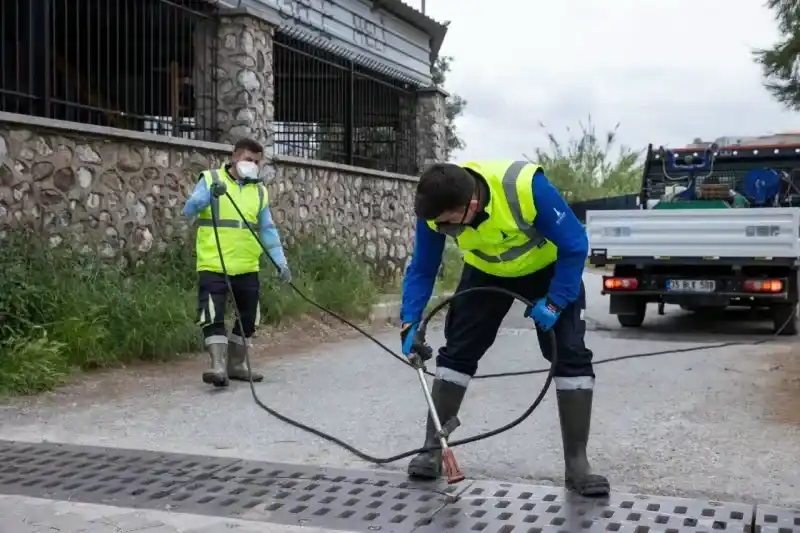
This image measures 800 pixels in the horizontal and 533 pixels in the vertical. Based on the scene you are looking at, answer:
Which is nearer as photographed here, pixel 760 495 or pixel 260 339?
pixel 760 495

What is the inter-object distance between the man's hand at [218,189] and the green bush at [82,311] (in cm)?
151

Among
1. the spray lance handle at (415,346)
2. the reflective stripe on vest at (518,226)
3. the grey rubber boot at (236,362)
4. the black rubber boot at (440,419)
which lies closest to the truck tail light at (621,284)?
the grey rubber boot at (236,362)

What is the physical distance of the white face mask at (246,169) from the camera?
22.9ft

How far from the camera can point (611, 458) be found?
16.3 feet

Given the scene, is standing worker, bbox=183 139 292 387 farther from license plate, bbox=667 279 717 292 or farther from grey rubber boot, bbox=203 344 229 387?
license plate, bbox=667 279 717 292

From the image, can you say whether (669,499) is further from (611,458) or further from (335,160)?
(335,160)

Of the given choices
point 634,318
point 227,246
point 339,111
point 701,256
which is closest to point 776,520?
point 227,246

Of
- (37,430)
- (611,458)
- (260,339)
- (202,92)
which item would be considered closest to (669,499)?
(611,458)

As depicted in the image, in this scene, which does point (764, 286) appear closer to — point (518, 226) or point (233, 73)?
point (233, 73)

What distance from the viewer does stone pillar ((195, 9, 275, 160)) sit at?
10633mm

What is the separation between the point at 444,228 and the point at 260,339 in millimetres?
5635

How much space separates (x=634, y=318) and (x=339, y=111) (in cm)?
531

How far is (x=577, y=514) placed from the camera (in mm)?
3996

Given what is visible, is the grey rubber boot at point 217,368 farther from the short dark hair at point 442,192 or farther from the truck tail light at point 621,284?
the truck tail light at point 621,284
